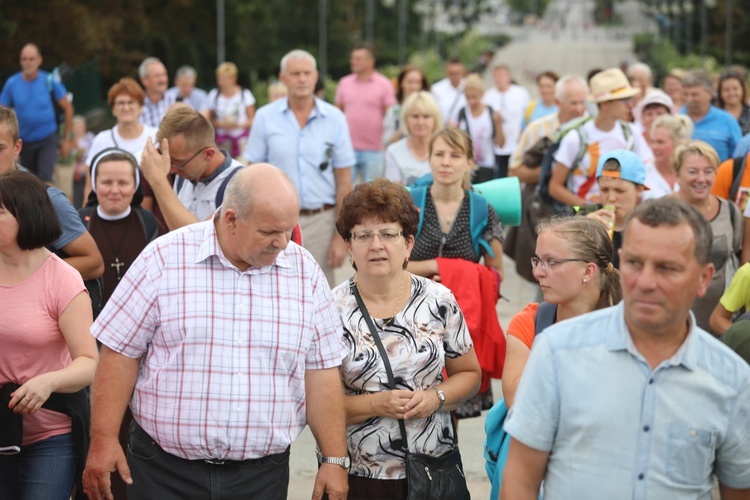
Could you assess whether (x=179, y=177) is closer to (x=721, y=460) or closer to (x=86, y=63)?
(x=721, y=460)

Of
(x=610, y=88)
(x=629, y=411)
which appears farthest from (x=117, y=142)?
(x=629, y=411)

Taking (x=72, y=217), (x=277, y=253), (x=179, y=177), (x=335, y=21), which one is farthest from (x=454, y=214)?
(x=335, y=21)

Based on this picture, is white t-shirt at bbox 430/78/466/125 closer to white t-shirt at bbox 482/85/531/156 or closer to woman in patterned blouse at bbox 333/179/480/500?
white t-shirt at bbox 482/85/531/156

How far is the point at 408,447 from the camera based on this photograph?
462 cm

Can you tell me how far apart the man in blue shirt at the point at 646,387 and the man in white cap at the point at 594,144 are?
17.5ft

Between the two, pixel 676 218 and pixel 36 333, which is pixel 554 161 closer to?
pixel 36 333

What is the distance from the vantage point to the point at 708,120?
10477 millimetres

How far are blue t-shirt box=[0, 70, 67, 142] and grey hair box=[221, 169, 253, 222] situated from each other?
37.9 ft

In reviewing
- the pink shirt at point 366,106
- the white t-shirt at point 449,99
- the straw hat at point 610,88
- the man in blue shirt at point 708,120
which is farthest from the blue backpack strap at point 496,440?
the white t-shirt at point 449,99

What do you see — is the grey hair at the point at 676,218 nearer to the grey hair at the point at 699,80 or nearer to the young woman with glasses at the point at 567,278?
the young woman with glasses at the point at 567,278

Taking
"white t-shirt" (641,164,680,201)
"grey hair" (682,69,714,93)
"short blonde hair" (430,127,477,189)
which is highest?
"grey hair" (682,69,714,93)

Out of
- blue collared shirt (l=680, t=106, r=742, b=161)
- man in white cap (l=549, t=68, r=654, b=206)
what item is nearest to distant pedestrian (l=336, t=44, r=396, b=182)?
blue collared shirt (l=680, t=106, r=742, b=161)

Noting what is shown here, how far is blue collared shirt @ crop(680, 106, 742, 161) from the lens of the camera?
1038 cm

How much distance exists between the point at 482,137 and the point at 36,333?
9000 mm
